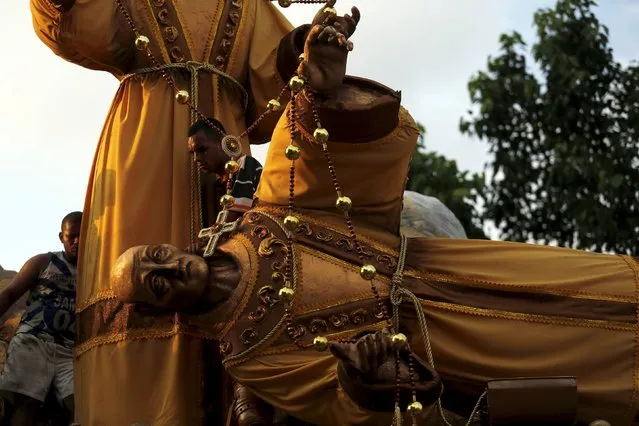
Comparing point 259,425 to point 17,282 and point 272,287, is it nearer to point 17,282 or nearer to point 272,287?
point 272,287

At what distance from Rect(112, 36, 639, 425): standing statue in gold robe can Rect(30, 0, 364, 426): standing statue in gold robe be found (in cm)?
46

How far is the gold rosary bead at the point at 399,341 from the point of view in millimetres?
4508

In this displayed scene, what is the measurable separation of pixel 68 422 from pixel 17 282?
638 mm

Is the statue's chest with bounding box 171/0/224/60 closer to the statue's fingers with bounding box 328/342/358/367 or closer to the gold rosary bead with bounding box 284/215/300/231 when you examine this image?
the gold rosary bead with bounding box 284/215/300/231

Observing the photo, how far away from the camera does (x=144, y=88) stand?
5910 mm

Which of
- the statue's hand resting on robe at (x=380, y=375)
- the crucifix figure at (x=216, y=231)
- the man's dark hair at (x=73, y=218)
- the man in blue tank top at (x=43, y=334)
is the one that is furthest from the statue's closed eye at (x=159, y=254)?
the man's dark hair at (x=73, y=218)

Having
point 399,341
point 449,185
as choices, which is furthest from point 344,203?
point 449,185

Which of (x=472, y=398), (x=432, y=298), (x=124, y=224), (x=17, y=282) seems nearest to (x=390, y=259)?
(x=432, y=298)

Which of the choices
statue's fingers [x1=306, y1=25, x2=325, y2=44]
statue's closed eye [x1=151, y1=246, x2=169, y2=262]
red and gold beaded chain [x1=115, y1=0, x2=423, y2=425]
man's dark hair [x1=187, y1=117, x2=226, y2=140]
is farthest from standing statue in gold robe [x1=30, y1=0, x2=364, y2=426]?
statue's fingers [x1=306, y1=25, x2=325, y2=44]

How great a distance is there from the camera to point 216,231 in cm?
516

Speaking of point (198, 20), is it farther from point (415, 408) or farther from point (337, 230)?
point (415, 408)

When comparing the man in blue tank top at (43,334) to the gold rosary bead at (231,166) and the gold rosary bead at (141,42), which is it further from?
the gold rosary bead at (231,166)

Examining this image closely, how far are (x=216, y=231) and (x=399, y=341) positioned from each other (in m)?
0.96

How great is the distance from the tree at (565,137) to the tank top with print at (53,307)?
7.48m
